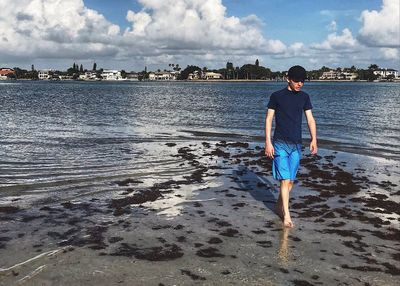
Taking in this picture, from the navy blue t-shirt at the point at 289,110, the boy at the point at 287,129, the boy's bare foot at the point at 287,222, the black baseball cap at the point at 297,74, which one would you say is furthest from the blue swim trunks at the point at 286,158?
the black baseball cap at the point at 297,74

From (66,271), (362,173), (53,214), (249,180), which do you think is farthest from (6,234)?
(362,173)

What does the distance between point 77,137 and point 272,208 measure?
1438cm

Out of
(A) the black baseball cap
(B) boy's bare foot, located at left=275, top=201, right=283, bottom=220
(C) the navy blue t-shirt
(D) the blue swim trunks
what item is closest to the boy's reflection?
(B) boy's bare foot, located at left=275, top=201, right=283, bottom=220

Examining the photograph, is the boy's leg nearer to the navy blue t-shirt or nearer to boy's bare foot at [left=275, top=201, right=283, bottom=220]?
boy's bare foot at [left=275, top=201, right=283, bottom=220]

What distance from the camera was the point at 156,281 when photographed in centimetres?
573

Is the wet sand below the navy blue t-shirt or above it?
below

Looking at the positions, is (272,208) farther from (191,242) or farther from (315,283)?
(315,283)

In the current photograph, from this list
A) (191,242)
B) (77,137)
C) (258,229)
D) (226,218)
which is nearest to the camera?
(191,242)

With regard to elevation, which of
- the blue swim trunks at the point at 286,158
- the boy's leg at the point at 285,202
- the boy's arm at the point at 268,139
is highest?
the boy's arm at the point at 268,139

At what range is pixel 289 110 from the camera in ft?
25.9

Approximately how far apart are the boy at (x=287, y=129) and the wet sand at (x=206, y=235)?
1.00 meters

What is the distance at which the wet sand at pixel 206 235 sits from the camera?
19.6ft

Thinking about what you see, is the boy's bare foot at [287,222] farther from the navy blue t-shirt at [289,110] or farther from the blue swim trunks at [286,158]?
the navy blue t-shirt at [289,110]

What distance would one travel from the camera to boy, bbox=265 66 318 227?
7.88 meters
